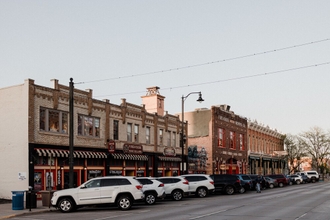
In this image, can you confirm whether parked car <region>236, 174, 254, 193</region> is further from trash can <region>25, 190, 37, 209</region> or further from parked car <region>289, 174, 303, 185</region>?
parked car <region>289, 174, 303, 185</region>

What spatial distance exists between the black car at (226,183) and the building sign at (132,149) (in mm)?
7608

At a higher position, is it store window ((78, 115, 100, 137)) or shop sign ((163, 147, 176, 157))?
store window ((78, 115, 100, 137))

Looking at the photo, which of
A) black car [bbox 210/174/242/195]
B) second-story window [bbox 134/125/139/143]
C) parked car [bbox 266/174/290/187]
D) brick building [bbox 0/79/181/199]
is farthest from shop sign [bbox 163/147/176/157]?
parked car [bbox 266/174/290/187]

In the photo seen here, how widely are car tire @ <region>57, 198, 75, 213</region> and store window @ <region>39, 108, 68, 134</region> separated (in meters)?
9.19

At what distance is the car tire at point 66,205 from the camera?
869 inches

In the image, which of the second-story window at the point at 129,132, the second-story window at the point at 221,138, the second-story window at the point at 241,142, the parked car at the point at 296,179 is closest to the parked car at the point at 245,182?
the second-story window at the point at 129,132

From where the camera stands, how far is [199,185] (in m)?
33.2

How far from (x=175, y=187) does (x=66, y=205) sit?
9975 millimetres

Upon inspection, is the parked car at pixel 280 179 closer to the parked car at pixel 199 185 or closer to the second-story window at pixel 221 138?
the second-story window at pixel 221 138

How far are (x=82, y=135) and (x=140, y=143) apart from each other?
340 inches

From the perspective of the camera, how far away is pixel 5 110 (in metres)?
30.3

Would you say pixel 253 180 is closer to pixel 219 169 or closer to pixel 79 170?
pixel 219 169

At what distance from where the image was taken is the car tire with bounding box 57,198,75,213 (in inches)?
869

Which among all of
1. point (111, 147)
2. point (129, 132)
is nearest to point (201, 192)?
point (111, 147)
